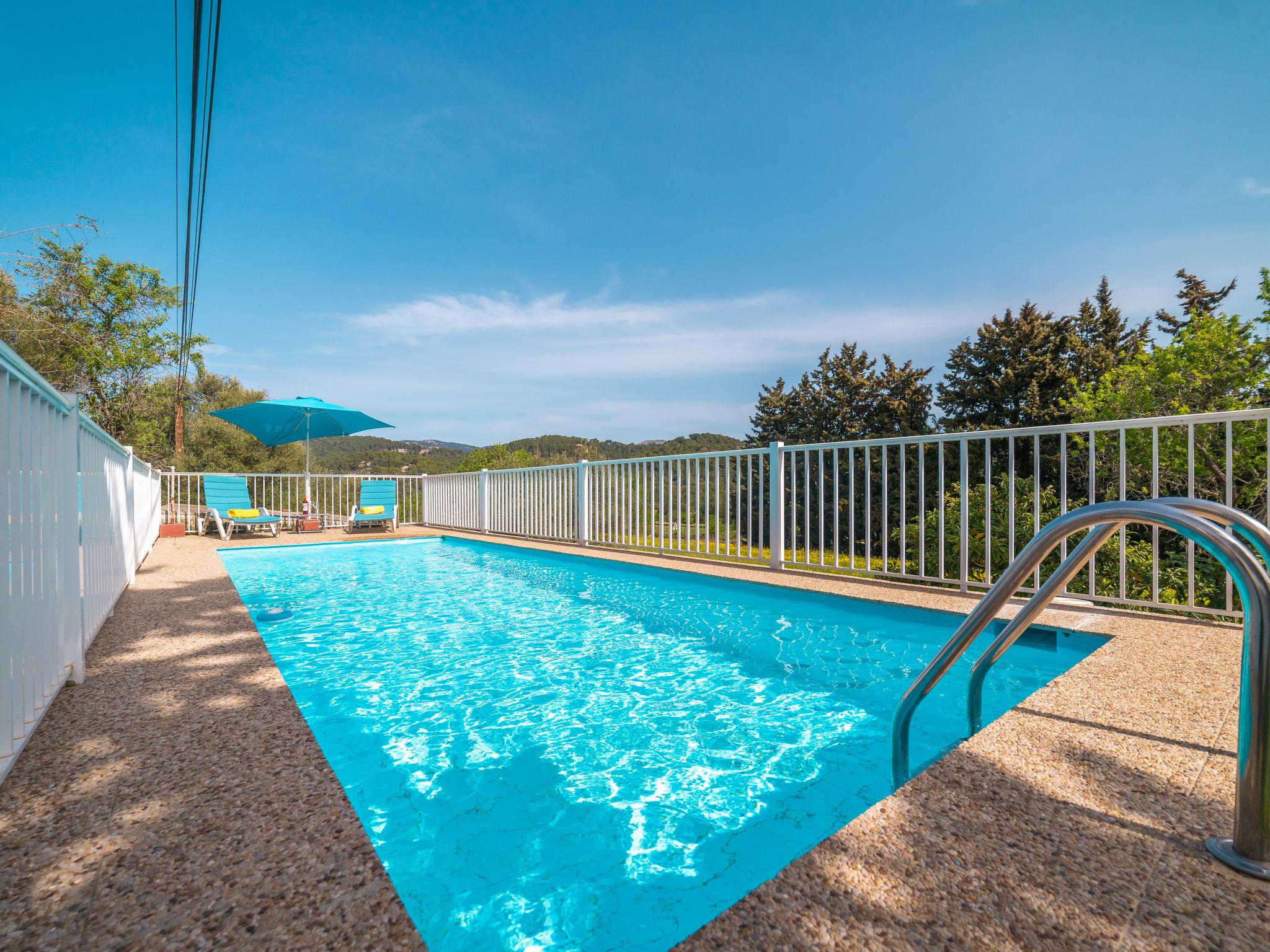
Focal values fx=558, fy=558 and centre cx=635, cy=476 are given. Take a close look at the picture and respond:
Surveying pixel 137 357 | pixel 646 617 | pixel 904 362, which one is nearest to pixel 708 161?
pixel 646 617

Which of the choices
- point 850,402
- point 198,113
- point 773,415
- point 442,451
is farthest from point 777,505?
point 442,451

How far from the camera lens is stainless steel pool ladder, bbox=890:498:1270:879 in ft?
2.76

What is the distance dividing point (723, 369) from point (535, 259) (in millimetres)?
9412

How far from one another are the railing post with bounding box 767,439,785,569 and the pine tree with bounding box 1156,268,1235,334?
87.7ft

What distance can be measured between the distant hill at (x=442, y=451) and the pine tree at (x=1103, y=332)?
13.0m

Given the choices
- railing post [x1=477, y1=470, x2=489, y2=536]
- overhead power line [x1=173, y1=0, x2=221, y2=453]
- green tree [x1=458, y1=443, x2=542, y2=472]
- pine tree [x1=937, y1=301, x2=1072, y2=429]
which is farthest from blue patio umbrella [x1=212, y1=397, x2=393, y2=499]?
pine tree [x1=937, y1=301, x2=1072, y2=429]

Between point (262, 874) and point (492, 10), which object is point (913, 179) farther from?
point (262, 874)

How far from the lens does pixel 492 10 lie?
7445 millimetres

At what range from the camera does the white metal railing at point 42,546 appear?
1.37m

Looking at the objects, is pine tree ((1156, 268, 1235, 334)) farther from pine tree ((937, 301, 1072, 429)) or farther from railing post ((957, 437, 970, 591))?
railing post ((957, 437, 970, 591))

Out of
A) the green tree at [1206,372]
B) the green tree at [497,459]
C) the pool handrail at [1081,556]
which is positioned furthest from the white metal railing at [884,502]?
the green tree at [497,459]

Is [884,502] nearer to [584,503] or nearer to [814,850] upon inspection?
[814,850]

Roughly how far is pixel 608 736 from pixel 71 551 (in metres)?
2.11

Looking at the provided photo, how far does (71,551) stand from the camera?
80.7 inches
